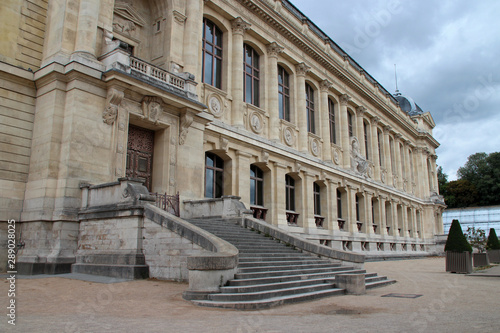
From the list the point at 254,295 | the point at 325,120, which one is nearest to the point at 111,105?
the point at 254,295

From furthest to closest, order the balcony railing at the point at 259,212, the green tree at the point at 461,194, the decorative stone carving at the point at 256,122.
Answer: the green tree at the point at 461,194, the decorative stone carving at the point at 256,122, the balcony railing at the point at 259,212

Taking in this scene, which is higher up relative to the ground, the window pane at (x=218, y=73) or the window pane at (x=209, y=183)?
the window pane at (x=218, y=73)

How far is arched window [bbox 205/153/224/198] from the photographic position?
792 inches

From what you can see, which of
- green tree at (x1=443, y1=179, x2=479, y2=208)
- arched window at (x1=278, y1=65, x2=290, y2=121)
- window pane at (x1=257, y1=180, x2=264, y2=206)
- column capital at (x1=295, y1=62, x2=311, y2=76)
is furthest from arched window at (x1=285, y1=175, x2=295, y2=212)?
green tree at (x1=443, y1=179, x2=479, y2=208)

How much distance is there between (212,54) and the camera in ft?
70.2

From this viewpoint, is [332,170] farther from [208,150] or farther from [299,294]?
[299,294]

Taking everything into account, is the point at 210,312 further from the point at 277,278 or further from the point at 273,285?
the point at 277,278

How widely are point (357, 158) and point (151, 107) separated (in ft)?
71.7

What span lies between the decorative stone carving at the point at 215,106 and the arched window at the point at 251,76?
2678mm

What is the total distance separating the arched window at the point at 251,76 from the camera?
23422 mm

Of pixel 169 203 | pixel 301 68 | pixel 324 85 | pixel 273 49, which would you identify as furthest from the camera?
pixel 324 85

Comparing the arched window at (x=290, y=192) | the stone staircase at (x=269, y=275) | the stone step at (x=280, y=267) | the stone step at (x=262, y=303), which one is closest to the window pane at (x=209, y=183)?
the stone staircase at (x=269, y=275)

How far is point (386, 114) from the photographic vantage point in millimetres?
40531

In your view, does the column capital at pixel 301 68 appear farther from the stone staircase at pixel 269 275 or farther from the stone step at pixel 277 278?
the stone step at pixel 277 278
